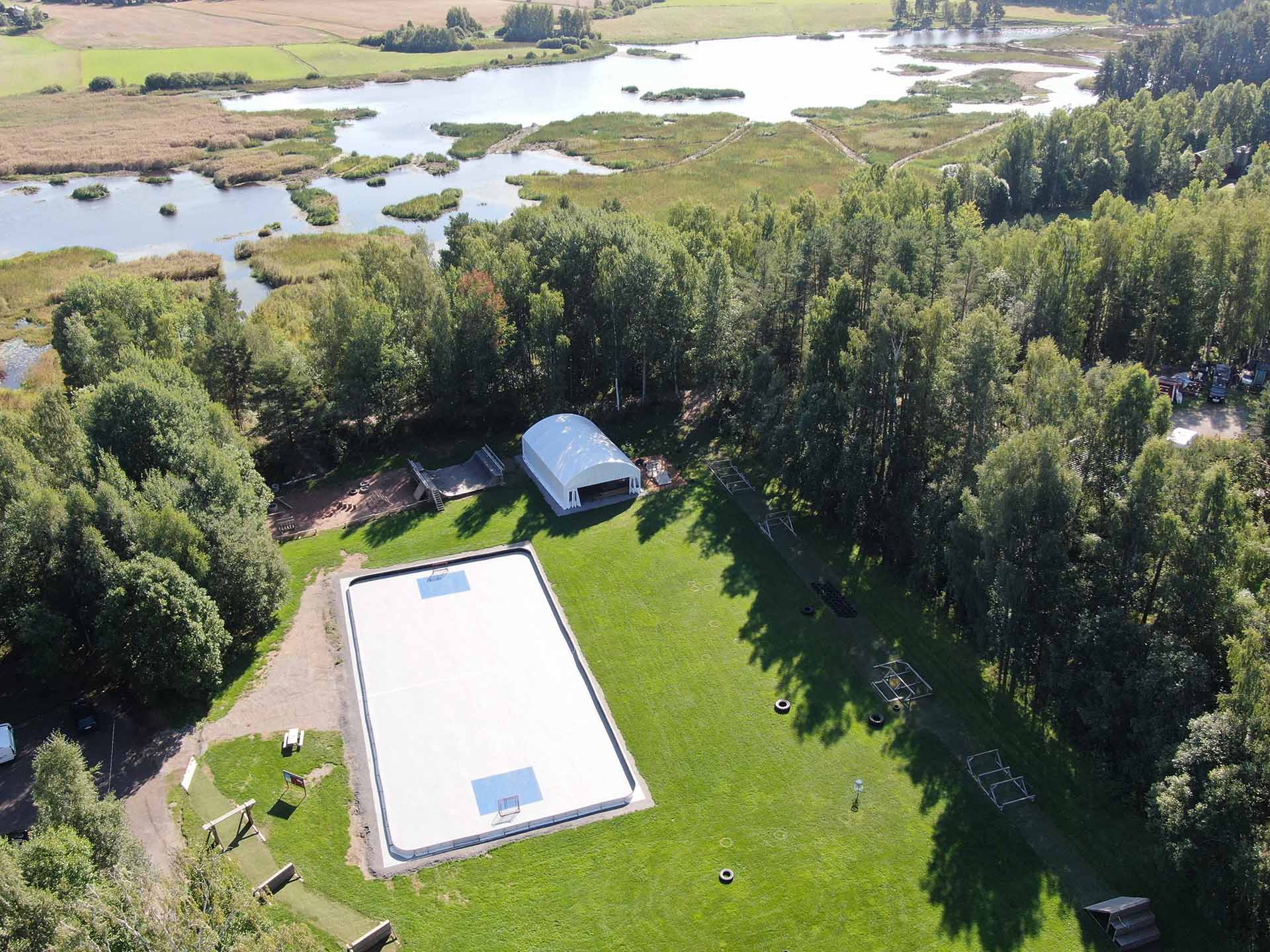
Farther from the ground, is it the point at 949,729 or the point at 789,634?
the point at 789,634

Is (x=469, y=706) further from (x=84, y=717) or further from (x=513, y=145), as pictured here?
(x=513, y=145)

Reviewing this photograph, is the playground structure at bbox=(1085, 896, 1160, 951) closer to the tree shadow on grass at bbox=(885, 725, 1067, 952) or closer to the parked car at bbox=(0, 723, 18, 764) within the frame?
the tree shadow on grass at bbox=(885, 725, 1067, 952)

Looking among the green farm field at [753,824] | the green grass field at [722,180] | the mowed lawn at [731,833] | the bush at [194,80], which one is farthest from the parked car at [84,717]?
the bush at [194,80]

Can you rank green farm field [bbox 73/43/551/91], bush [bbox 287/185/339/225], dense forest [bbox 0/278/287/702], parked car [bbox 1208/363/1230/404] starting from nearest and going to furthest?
dense forest [bbox 0/278/287/702]
parked car [bbox 1208/363/1230/404]
bush [bbox 287/185/339/225]
green farm field [bbox 73/43/551/91]

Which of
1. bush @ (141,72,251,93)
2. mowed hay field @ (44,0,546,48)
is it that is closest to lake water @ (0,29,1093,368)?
bush @ (141,72,251,93)

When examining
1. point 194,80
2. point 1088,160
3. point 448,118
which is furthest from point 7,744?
point 194,80

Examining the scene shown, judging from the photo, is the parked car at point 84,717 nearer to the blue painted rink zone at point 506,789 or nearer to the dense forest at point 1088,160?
the blue painted rink zone at point 506,789

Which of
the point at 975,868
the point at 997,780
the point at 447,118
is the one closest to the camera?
the point at 975,868
